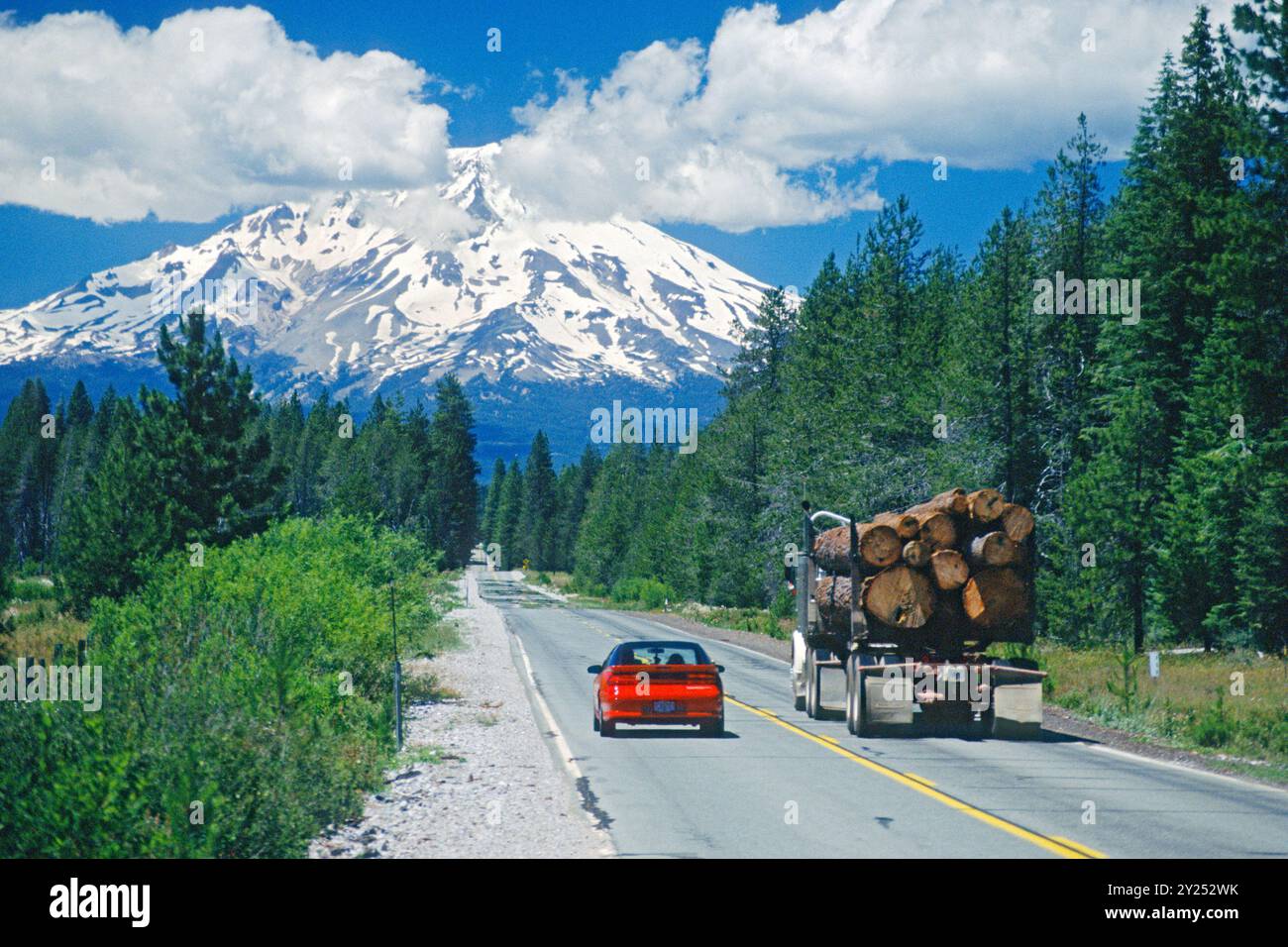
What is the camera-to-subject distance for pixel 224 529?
41.6 m

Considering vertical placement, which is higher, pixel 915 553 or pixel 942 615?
pixel 915 553

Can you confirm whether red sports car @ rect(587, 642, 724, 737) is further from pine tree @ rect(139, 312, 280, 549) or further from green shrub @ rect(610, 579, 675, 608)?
green shrub @ rect(610, 579, 675, 608)

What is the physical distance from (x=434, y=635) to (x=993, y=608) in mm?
19040

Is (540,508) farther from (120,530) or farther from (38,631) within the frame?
(38,631)

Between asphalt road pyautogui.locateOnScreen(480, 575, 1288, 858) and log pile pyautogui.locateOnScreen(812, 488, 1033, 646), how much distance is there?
168 cm

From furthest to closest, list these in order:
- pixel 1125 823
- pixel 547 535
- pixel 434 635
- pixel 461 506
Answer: pixel 547 535, pixel 461 506, pixel 434 635, pixel 1125 823

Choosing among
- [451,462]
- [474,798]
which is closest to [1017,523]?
[474,798]

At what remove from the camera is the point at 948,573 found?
18.1m

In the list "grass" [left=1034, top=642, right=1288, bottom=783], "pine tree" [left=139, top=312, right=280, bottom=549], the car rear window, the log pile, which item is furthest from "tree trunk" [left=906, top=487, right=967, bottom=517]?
"pine tree" [left=139, top=312, right=280, bottom=549]

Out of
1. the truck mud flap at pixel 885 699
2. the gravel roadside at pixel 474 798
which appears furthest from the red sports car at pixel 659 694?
the truck mud flap at pixel 885 699

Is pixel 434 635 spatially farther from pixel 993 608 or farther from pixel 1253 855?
pixel 1253 855

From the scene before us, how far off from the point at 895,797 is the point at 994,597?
618cm
